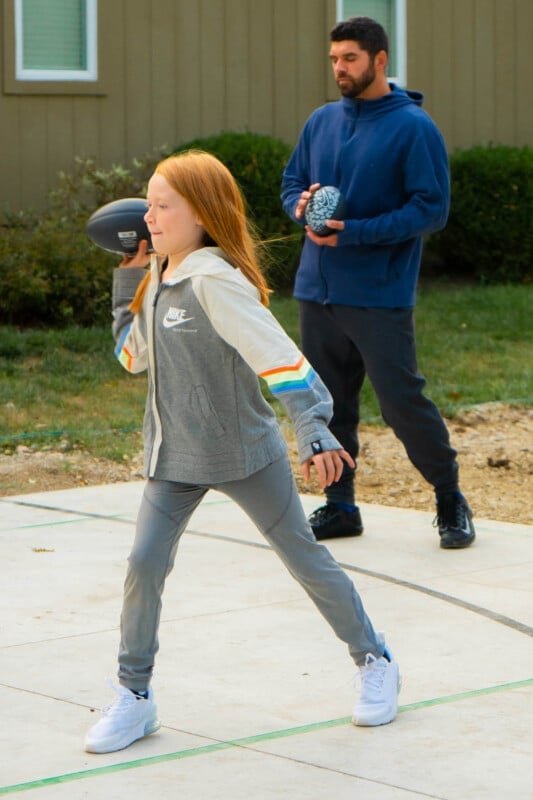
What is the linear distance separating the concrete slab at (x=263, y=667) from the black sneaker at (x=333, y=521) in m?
0.09

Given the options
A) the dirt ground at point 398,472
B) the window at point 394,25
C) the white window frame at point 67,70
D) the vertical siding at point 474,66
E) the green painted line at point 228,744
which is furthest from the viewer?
the vertical siding at point 474,66

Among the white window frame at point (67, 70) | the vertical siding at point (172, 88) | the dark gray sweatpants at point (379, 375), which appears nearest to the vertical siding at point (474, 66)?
the vertical siding at point (172, 88)

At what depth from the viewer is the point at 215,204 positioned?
13.3ft

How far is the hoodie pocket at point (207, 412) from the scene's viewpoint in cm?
396

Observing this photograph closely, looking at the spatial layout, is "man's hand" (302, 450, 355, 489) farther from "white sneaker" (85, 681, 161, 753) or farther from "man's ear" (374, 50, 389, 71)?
"man's ear" (374, 50, 389, 71)

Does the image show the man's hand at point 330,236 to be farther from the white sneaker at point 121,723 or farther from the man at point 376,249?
the white sneaker at point 121,723

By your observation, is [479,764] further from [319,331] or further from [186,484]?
[319,331]

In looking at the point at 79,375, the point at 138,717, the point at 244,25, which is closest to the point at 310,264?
the point at 138,717

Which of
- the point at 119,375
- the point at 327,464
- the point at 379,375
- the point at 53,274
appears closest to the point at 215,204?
the point at 327,464

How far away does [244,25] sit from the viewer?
14.4m

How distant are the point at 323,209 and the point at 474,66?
420 inches

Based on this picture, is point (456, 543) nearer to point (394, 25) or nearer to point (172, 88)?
point (172, 88)

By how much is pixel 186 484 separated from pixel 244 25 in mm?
11112

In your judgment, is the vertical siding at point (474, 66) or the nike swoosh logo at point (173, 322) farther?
the vertical siding at point (474, 66)
